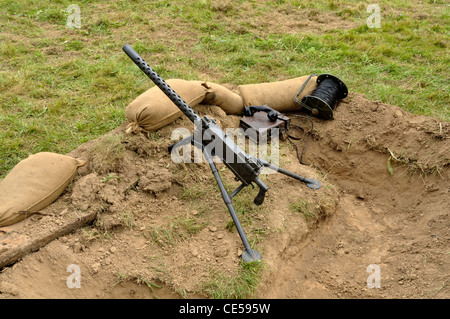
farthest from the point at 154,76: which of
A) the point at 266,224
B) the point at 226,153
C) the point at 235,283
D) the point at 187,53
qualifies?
the point at 187,53

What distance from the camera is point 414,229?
341 cm

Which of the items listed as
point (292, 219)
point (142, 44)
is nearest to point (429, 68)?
point (292, 219)

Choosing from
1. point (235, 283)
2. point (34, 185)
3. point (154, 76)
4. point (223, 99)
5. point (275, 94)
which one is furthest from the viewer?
point (275, 94)

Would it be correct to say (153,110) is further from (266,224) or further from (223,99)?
(266,224)

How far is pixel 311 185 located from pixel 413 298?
131cm

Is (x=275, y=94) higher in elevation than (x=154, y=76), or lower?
lower

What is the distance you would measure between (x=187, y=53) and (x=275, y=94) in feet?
7.45

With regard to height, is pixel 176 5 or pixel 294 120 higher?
pixel 176 5

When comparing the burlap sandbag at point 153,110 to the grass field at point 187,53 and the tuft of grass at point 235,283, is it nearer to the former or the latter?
the grass field at point 187,53

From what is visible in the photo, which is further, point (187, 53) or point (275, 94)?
point (187, 53)

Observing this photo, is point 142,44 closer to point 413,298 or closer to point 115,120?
point 115,120

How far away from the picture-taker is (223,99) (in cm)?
436

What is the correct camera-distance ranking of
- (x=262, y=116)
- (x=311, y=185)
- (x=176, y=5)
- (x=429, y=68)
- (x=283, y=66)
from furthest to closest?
(x=176, y=5), (x=283, y=66), (x=429, y=68), (x=262, y=116), (x=311, y=185)

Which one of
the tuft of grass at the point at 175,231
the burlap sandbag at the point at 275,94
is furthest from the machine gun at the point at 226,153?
the burlap sandbag at the point at 275,94
